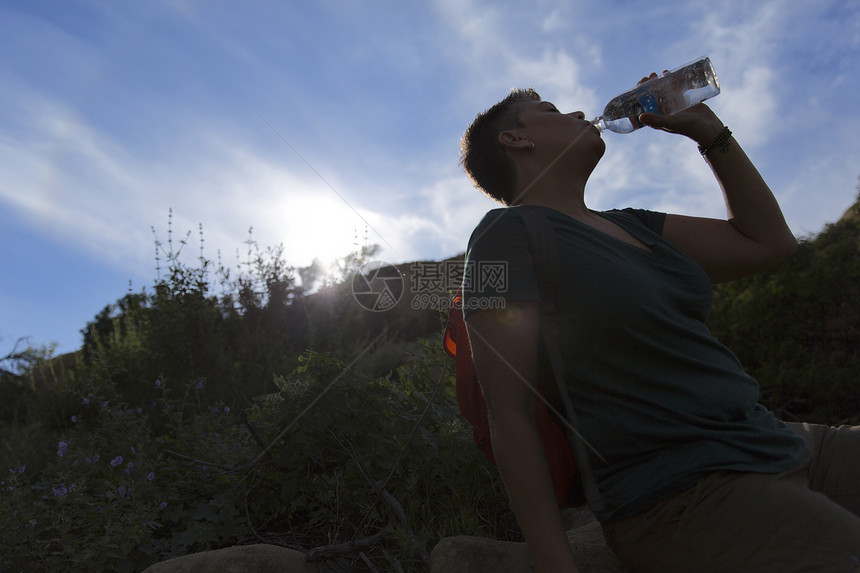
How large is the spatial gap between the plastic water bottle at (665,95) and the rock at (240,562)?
8.77 feet

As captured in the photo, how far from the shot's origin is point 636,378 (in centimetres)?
152

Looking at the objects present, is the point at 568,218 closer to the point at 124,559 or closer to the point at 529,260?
the point at 529,260

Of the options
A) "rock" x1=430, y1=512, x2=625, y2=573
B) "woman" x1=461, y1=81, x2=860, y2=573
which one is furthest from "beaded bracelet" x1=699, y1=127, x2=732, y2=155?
"rock" x1=430, y1=512, x2=625, y2=573

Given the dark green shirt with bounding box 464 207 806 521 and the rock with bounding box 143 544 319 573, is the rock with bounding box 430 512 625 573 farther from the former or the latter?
the rock with bounding box 143 544 319 573

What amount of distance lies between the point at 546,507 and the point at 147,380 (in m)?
5.17

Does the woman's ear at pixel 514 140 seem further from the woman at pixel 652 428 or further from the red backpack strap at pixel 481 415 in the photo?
the red backpack strap at pixel 481 415

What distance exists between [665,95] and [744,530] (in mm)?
2465

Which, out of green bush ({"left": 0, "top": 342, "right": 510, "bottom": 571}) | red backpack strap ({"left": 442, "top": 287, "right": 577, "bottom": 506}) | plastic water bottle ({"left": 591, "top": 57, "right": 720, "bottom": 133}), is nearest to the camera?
red backpack strap ({"left": 442, "top": 287, "right": 577, "bottom": 506})

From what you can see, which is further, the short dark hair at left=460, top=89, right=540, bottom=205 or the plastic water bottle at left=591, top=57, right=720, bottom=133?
the plastic water bottle at left=591, top=57, right=720, bottom=133

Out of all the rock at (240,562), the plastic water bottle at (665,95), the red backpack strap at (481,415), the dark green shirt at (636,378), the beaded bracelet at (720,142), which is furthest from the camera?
the plastic water bottle at (665,95)

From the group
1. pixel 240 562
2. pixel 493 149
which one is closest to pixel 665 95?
pixel 493 149

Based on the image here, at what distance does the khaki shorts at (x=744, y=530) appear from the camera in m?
1.26

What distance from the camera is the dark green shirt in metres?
1.44

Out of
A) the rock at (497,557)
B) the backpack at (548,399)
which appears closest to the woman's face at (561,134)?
the backpack at (548,399)
